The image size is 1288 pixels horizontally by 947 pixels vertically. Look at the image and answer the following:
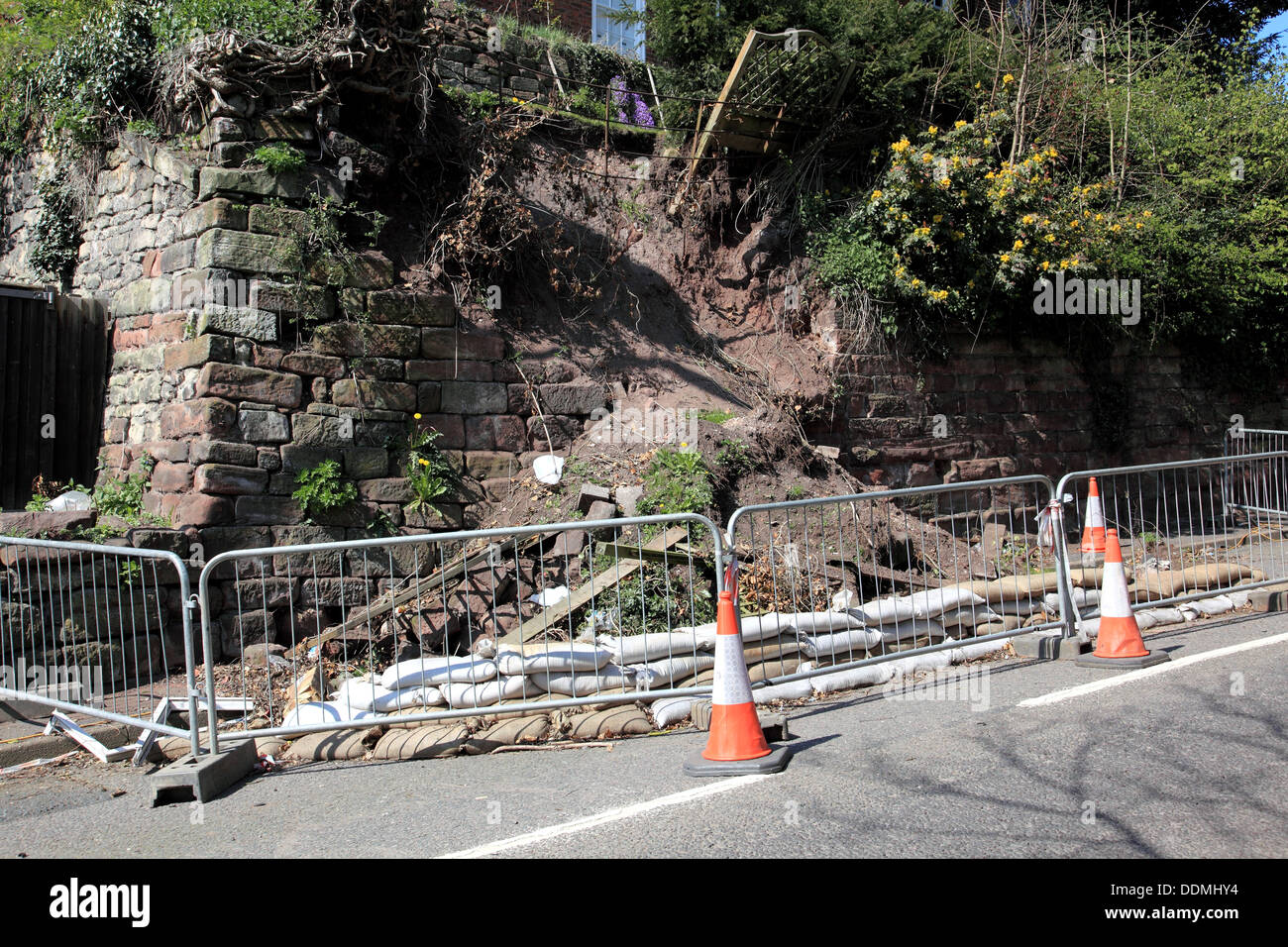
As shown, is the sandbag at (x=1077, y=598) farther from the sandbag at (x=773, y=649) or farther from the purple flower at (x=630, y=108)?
the purple flower at (x=630, y=108)

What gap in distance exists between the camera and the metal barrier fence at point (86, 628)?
617 cm

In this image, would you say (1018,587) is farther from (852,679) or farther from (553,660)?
(553,660)

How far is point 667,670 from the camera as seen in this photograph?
18.5ft

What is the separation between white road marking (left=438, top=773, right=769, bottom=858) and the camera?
3621mm

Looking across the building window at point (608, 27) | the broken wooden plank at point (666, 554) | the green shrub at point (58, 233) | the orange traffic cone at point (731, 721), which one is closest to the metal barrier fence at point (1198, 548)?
the broken wooden plank at point (666, 554)

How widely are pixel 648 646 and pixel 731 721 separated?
4.13 ft

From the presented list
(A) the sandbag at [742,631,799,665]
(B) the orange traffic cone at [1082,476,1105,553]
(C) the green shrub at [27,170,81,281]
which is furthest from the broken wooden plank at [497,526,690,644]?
(C) the green shrub at [27,170,81,281]

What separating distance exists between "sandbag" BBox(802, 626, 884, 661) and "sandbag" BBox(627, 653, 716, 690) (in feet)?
2.30

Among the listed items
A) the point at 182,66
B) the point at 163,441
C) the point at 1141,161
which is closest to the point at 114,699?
the point at 163,441

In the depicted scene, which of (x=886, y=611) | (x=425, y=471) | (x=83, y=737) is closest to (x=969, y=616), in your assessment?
(x=886, y=611)

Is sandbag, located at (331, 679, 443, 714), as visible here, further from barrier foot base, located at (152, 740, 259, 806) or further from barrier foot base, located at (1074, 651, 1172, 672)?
barrier foot base, located at (1074, 651, 1172, 672)

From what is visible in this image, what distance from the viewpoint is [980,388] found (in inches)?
463

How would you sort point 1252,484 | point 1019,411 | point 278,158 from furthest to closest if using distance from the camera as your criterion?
1. point 1019,411
2. point 1252,484
3. point 278,158
